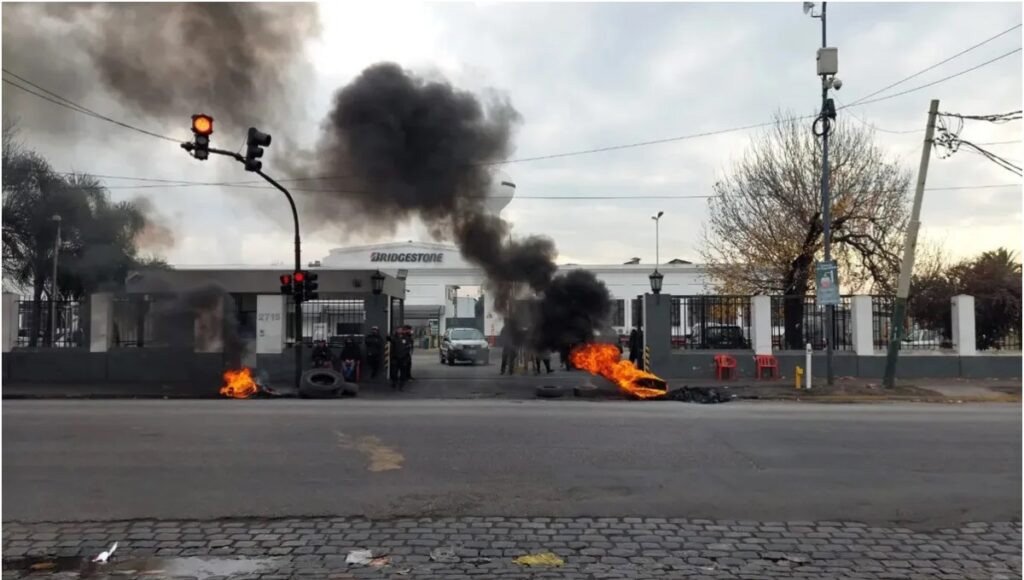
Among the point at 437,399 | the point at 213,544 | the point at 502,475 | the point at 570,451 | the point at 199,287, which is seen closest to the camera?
the point at 213,544

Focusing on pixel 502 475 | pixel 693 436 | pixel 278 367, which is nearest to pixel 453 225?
pixel 278 367

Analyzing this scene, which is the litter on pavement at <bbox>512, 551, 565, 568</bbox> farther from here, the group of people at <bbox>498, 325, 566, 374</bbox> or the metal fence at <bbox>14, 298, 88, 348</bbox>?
the metal fence at <bbox>14, 298, 88, 348</bbox>

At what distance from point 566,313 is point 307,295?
18.9ft

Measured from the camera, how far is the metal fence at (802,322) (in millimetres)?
19188

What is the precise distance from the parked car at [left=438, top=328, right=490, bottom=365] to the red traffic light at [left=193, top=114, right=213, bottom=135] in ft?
43.2

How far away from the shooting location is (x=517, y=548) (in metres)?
4.53

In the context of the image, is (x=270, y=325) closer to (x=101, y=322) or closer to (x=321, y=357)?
(x=321, y=357)

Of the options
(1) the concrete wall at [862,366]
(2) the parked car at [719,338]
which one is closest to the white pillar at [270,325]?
(1) the concrete wall at [862,366]

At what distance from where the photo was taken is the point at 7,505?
5477 mm

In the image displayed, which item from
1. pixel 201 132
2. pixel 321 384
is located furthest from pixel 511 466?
pixel 321 384

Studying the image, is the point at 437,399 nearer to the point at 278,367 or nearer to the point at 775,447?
the point at 278,367

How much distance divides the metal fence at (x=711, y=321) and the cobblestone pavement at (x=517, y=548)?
14.3 m

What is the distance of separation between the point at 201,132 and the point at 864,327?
53.0 feet

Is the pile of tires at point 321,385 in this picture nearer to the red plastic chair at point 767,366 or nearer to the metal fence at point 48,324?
the metal fence at point 48,324
